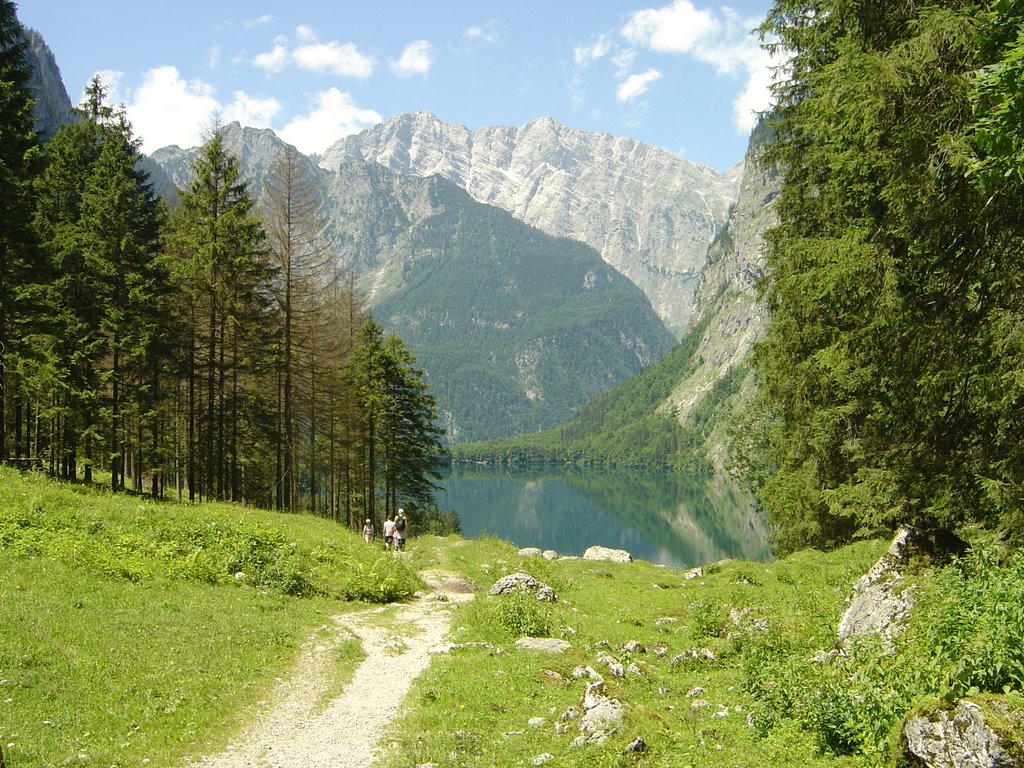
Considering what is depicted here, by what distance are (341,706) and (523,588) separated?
8.75m

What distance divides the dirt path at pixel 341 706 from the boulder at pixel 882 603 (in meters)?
6.80

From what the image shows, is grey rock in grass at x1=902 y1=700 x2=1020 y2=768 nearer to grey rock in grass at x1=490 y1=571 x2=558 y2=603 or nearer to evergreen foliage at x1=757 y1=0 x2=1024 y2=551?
evergreen foliage at x1=757 y1=0 x2=1024 y2=551

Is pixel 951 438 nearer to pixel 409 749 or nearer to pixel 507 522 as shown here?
pixel 409 749

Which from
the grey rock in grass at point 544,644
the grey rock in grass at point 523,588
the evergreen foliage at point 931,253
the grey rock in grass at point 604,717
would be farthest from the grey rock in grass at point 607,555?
the grey rock in grass at point 604,717

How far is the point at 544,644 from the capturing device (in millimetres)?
13945

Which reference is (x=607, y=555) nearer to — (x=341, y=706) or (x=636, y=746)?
(x=341, y=706)

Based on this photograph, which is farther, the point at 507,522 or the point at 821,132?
the point at 507,522

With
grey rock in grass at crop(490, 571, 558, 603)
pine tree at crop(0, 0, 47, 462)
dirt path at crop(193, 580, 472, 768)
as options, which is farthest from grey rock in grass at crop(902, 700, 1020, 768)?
pine tree at crop(0, 0, 47, 462)

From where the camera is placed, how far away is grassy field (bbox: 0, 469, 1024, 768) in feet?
23.2

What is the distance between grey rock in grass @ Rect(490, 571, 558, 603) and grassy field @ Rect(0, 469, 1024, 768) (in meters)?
0.88

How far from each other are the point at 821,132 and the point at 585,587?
16104 mm

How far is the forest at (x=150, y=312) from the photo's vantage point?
84.1 feet

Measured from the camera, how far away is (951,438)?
1084 cm

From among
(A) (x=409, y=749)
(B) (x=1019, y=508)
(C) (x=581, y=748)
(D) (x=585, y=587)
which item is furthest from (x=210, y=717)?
(D) (x=585, y=587)
